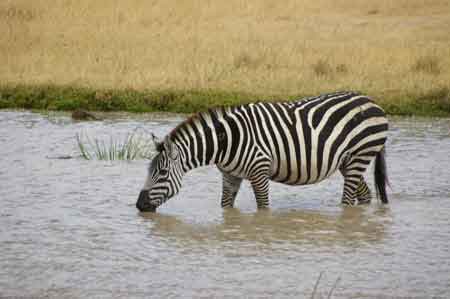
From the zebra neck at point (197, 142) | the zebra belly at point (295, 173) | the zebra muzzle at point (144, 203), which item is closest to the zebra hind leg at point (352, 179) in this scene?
the zebra belly at point (295, 173)

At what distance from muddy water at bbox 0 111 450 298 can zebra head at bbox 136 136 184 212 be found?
0.59 feet

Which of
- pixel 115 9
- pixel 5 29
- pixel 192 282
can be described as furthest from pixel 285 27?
pixel 192 282

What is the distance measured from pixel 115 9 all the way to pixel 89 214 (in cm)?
1388

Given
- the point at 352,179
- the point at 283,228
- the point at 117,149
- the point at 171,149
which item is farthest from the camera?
the point at 117,149

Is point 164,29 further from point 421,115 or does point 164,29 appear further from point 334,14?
point 421,115

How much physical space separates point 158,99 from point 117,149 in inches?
120

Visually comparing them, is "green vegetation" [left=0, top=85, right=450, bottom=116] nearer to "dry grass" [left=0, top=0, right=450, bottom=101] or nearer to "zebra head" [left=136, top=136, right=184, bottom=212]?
"dry grass" [left=0, top=0, right=450, bottom=101]

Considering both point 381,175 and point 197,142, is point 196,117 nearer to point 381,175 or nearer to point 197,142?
point 197,142

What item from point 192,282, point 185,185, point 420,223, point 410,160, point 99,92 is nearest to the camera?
point 192,282

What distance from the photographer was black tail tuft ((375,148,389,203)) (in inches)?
384

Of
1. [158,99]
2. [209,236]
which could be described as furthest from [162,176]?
[158,99]

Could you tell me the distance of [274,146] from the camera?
9219 millimetres

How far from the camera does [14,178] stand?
430 inches

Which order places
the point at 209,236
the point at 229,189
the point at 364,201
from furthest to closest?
1. the point at 364,201
2. the point at 229,189
3. the point at 209,236
